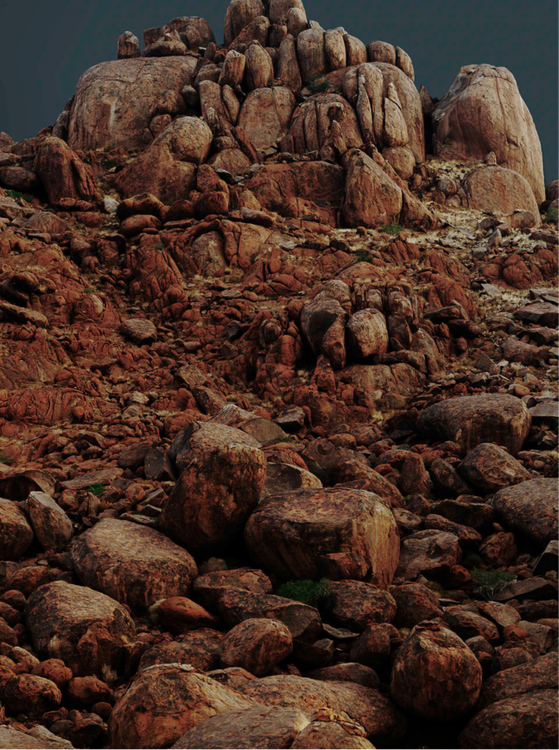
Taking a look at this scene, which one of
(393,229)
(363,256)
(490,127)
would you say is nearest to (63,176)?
(363,256)

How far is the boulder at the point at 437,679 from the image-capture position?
27.7 feet

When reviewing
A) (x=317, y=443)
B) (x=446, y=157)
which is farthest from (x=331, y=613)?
(x=446, y=157)

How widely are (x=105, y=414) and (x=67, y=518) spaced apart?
919 cm

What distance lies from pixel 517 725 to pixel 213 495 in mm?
6955

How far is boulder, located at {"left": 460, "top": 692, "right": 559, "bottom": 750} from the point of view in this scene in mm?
7559

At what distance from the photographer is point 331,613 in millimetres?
10938

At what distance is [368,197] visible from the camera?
134 feet

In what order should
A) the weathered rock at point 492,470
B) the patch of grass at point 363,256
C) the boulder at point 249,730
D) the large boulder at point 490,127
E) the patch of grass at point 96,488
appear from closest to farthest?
the boulder at point 249,730 < the patch of grass at point 96,488 < the weathered rock at point 492,470 < the patch of grass at point 363,256 < the large boulder at point 490,127

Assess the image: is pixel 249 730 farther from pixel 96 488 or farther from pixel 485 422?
pixel 485 422

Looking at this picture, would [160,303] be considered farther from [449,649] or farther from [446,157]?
[446,157]

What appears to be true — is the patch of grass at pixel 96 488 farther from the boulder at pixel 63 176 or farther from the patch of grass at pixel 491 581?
the boulder at pixel 63 176

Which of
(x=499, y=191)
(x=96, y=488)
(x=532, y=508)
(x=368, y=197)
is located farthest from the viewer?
(x=499, y=191)

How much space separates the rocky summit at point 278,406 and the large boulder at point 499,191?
9.8 inches

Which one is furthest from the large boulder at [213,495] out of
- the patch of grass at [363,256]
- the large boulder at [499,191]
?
the large boulder at [499,191]
